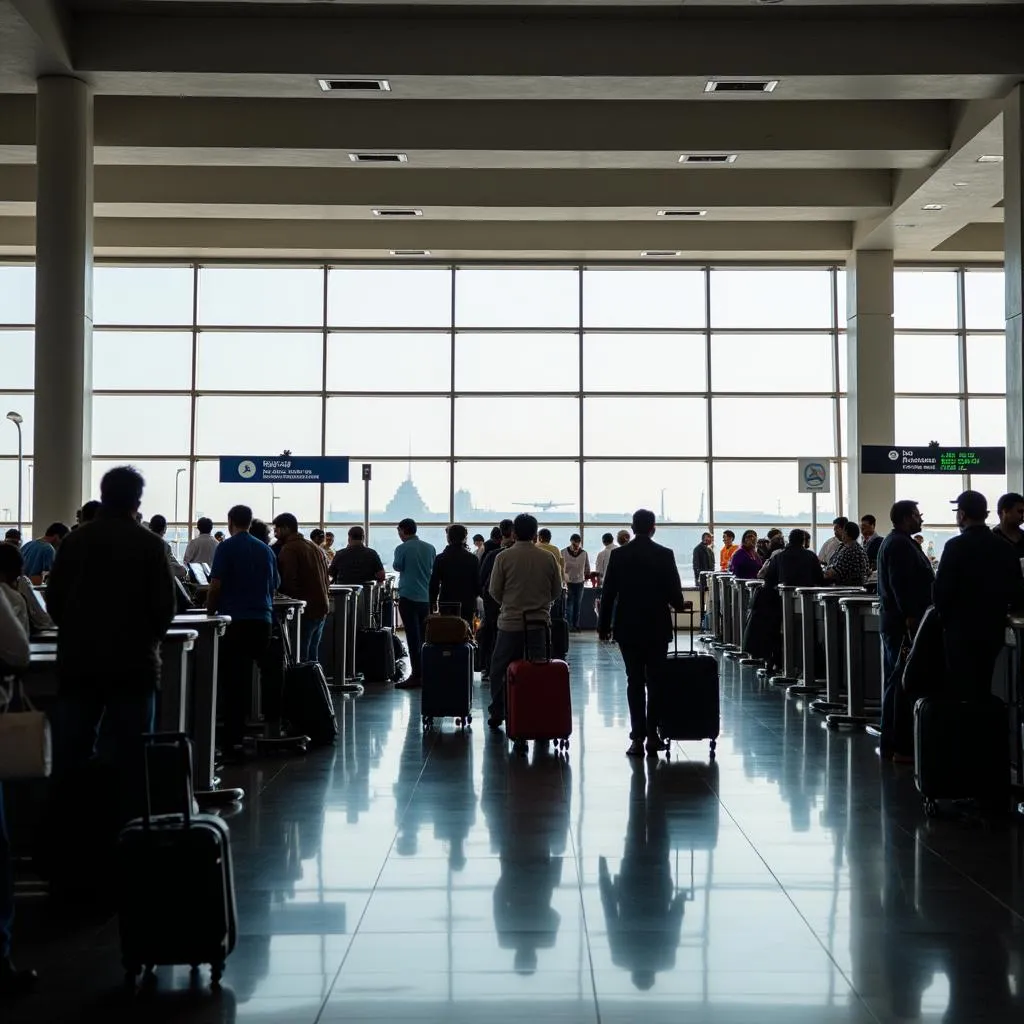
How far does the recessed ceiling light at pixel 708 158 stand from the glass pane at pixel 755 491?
6.60 metres

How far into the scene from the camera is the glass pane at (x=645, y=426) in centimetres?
2127

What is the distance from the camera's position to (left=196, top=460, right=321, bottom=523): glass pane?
69.2 ft

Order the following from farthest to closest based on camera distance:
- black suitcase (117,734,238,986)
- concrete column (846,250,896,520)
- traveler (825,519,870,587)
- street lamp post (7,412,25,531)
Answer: street lamp post (7,412,25,531) → concrete column (846,250,896,520) → traveler (825,519,870,587) → black suitcase (117,734,238,986)

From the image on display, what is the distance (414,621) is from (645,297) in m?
10.9

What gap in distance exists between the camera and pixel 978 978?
12.0 feet

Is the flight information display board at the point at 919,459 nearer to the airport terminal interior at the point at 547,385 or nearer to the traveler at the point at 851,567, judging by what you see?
the airport terminal interior at the point at 547,385

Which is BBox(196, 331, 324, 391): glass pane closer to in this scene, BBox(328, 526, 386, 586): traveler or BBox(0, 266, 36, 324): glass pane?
BBox(0, 266, 36, 324): glass pane

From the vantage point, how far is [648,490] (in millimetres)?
21484

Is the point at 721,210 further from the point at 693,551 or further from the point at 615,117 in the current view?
the point at 693,551

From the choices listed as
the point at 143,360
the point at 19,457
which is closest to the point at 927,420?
the point at 143,360

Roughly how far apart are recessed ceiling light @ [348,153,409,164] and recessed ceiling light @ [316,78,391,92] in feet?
7.42

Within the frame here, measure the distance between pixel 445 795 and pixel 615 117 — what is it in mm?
10798

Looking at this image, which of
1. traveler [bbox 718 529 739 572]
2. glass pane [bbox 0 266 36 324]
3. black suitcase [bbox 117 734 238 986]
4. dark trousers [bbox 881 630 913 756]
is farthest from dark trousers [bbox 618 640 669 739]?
glass pane [bbox 0 266 36 324]

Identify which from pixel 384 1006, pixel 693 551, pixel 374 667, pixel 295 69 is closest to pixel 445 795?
pixel 384 1006
